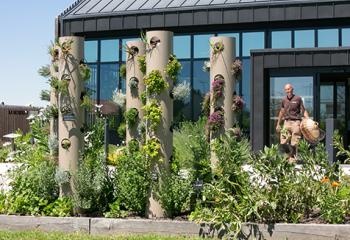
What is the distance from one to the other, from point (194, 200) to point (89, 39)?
51.9 feet

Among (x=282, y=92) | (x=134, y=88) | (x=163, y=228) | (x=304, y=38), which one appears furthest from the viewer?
(x=304, y=38)

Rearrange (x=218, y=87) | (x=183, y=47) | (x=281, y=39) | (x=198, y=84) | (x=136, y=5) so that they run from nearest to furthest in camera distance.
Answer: (x=218, y=87) → (x=281, y=39) → (x=198, y=84) → (x=183, y=47) → (x=136, y=5)

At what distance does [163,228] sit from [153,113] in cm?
140

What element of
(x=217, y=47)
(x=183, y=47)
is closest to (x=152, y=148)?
(x=217, y=47)

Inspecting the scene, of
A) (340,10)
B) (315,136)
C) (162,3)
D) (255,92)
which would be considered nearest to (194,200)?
(315,136)

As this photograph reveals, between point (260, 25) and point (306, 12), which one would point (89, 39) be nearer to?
point (260, 25)

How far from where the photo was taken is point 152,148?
7812 millimetres

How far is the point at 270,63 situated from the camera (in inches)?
686

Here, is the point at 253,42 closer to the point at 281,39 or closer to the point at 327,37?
the point at 281,39

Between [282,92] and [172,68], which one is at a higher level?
[282,92]

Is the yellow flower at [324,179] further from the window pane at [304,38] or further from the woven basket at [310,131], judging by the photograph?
the window pane at [304,38]

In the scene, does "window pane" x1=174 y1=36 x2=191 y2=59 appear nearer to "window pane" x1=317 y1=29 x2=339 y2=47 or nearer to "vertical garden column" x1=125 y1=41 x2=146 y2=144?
"window pane" x1=317 y1=29 x2=339 y2=47

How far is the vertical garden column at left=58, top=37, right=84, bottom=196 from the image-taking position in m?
8.38

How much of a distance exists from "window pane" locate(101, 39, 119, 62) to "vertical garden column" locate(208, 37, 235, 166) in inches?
570
